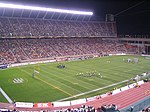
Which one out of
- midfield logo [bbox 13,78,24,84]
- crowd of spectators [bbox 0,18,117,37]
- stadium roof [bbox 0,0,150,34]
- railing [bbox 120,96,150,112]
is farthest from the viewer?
crowd of spectators [bbox 0,18,117,37]

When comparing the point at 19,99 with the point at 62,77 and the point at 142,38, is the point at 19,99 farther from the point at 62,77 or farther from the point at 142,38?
the point at 142,38

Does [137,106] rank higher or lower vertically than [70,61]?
lower

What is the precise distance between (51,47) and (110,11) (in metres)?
29.0

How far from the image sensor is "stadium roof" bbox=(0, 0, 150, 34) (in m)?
59.0

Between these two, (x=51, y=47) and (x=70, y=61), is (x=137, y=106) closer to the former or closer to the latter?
(x=70, y=61)

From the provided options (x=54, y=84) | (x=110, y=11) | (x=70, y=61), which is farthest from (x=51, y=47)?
(x=54, y=84)

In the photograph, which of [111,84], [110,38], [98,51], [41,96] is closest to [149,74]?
[111,84]

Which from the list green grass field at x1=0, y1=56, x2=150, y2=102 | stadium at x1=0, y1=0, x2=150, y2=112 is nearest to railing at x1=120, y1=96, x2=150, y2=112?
stadium at x1=0, y1=0, x2=150, y2=112

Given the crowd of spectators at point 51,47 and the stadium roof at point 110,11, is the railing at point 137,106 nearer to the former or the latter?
the crowd of spectators at point 51,47

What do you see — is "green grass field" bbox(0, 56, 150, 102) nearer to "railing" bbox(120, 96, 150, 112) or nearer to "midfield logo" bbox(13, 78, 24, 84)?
"midfield logo" bbox(13, 78, 24, 84)

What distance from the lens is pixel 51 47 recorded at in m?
62.6

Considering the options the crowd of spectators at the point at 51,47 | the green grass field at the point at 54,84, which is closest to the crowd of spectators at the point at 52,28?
the crowd of spectators at the point at 51,47

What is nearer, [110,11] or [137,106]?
[137,106]

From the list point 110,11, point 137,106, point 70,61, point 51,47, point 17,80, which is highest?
point 110,11
